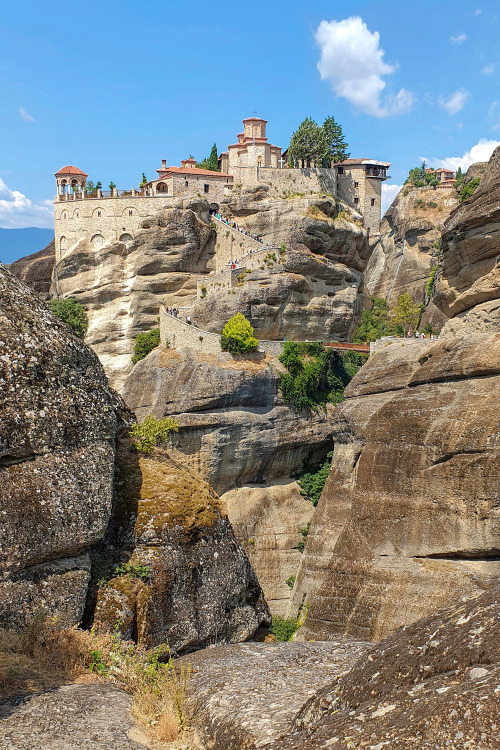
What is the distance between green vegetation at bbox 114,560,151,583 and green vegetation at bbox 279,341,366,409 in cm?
3101

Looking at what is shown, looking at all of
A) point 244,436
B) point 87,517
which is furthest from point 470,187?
point 87,517

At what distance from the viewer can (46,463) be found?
9508mm

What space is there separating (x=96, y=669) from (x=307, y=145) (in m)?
49.5

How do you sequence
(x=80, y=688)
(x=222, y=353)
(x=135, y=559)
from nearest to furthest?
(x=80, y=688), (x=135, y=559), (x=222, y=353)

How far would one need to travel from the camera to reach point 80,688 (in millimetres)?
7625

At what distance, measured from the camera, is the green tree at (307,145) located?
173 feet

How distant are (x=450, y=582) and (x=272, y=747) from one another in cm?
1862

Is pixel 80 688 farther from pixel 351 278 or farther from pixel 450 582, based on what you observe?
pixel 351 278

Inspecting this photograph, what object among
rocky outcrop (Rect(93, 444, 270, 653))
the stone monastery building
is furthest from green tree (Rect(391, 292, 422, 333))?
rocky outcrop (Rect(93, 444, 270, 653))

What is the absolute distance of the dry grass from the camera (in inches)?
283

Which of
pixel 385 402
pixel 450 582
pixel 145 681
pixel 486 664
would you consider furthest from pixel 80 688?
pixel 385 402

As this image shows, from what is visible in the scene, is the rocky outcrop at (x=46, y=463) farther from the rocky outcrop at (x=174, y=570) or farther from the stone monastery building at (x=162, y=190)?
the stone monastery building at (x=162, y=190)

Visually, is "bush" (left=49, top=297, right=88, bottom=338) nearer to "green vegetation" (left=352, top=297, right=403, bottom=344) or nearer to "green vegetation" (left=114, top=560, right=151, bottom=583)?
"green vegetation" (left=352, top=297, right=403, bottom=344)

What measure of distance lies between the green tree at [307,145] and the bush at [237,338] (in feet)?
55.5
